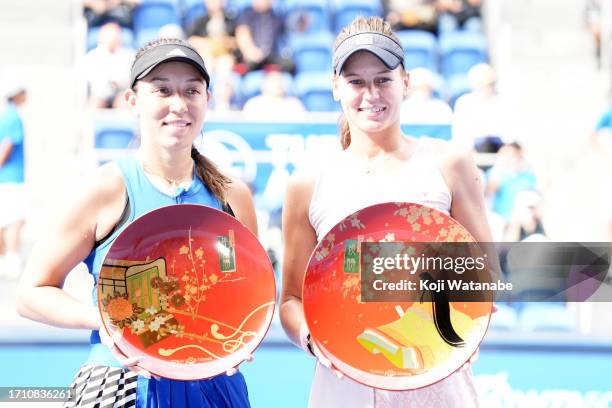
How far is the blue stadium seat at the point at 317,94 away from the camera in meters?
6.06

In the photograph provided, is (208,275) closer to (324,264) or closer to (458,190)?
(324,264)

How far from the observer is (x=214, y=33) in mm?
6566

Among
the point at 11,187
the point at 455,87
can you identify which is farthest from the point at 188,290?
the point at 455,87

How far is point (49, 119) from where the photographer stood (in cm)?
624

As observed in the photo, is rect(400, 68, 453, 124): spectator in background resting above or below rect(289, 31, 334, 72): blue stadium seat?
below

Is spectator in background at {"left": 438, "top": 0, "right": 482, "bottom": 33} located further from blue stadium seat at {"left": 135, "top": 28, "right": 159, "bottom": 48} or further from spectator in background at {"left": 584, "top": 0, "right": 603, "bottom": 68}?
blue stadium seat at {"left": 135, "top": 28, "right": 159, "bottom": 48}

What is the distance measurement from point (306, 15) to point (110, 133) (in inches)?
88.7

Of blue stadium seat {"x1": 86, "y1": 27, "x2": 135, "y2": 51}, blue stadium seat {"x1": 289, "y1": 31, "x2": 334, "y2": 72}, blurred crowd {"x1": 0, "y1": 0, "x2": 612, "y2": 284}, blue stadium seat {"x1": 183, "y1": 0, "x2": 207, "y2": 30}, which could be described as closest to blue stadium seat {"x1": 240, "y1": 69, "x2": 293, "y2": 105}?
blurred crowd {"x1": 0, "y1": 0, "x2": 612, "y2": 284}

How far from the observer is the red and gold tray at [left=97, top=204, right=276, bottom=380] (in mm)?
1771

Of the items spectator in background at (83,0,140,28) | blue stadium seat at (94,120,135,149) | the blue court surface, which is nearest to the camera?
the blue court surface

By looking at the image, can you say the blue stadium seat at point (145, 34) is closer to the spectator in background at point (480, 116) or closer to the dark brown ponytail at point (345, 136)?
the spectator in background at point (480, 116)

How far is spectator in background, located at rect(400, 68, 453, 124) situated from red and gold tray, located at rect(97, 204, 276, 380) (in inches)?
147

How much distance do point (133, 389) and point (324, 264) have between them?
434 millimetres

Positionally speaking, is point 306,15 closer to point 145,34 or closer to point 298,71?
point 298,71
